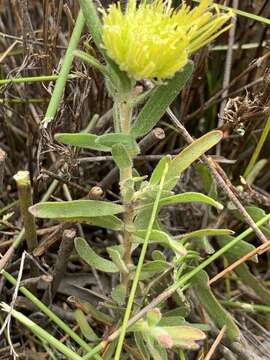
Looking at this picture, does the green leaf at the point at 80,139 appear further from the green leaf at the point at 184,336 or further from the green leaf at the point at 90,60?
the green leaf at the point at 184,336

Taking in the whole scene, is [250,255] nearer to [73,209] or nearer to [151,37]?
[73,209]

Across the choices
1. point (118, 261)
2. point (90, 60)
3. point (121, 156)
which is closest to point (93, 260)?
point (118, 261)

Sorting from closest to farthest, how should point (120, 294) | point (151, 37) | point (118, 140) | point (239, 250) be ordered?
1. point (151, 37)
2. point (118, 140)
3. point (120, 294)
4. point (239, 250)

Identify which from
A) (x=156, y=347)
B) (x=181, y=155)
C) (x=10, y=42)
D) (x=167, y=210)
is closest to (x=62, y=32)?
(x=10, y=42)

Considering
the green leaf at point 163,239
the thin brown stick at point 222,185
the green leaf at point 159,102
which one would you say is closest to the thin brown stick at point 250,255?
the thin brown stick at point 222,185

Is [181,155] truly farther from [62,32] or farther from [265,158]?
[62,32]

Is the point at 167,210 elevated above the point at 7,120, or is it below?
below

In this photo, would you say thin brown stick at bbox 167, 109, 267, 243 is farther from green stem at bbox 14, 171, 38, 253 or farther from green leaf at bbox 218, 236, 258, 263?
green stem at bbox 14, 171, 38, 253
